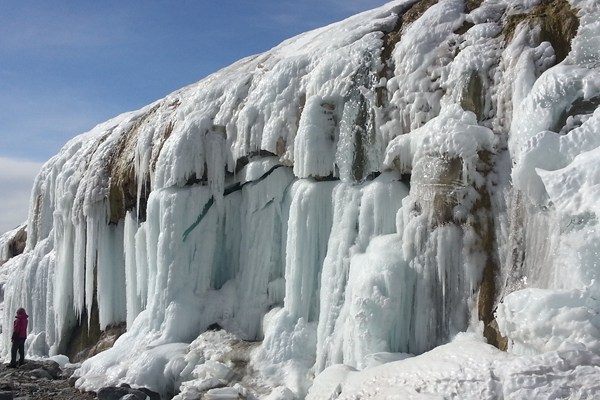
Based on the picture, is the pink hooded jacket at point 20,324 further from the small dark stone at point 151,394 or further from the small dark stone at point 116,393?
the small dark stone at point 151,394

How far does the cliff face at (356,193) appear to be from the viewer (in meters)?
8.92

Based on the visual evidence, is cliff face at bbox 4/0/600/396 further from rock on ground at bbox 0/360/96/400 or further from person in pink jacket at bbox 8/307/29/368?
person in pink jacket at bbox 8/307/29/368

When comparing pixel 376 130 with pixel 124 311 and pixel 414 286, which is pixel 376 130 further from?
pixel 124 311


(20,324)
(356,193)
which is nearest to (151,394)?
(356,193)

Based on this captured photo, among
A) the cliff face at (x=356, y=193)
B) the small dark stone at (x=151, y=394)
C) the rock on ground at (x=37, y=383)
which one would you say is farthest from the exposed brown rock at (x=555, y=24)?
the rock on ground at (x=37, y=383)

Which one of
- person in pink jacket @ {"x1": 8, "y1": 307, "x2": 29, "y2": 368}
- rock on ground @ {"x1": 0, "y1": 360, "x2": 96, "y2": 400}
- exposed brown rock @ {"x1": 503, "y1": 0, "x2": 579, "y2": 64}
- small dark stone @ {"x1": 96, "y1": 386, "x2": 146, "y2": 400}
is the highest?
exposed brown rock @ {"x1": 503, "y1": 0, "x2": 579, "y2": 64}

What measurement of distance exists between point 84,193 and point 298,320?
7.26 metres

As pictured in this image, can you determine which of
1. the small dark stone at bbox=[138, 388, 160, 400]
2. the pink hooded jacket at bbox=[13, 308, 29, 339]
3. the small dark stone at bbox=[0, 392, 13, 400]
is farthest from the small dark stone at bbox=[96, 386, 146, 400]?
the pink hooded jacket at bbox=[13, 308, 29, 339]

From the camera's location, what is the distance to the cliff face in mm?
8922

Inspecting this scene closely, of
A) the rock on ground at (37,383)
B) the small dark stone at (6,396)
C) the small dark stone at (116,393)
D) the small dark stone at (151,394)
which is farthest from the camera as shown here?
the rock on ground at (37,383)

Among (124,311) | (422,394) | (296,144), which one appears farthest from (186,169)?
(422,394)

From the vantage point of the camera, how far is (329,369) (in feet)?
31.7

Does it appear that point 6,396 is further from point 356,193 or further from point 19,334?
point 356,193

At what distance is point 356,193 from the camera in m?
11.1
